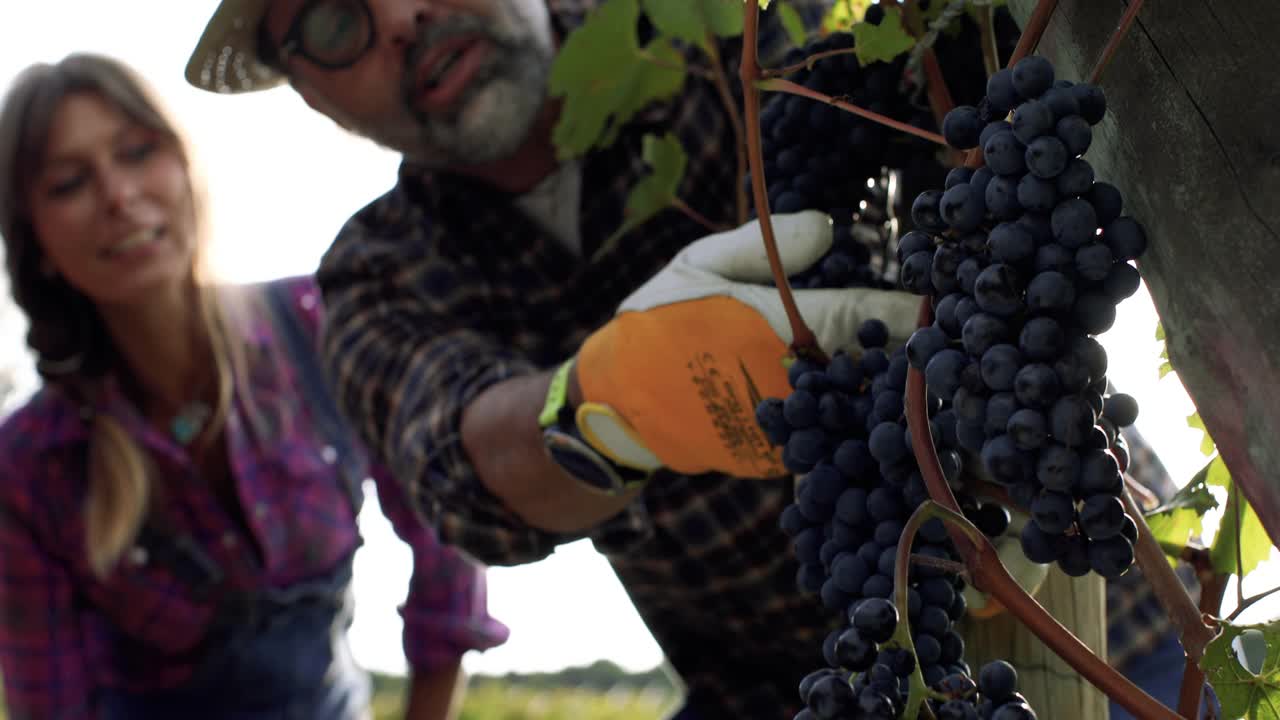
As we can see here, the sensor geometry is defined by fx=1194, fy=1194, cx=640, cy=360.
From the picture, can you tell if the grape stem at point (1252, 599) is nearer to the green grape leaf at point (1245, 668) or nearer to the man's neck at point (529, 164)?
the green grape leaf at point (1245, 668)

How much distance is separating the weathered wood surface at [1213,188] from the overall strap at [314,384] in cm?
249

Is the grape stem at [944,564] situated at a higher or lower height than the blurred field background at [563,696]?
higher

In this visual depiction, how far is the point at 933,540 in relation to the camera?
57 centimetres

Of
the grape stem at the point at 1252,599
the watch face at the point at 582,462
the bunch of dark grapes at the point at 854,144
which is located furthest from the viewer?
the watch face at the point at 582,462

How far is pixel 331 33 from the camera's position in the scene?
1706mm

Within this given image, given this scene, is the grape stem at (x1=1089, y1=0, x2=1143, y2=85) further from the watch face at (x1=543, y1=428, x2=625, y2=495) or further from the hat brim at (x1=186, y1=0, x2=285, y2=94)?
the hat brim at (x1=186, y1=0, x2=285, y2=94)

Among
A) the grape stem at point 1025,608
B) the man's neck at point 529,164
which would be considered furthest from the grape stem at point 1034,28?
the man's neck at point 529,164

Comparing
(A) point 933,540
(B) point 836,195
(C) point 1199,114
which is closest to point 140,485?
(B) point 836,195

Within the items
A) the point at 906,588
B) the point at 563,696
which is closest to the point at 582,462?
the point at 906,588

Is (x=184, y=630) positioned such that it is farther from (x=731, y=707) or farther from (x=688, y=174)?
(x=688, y=174)

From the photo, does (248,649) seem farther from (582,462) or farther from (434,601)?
(582,462)

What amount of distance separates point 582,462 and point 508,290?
0.62 metres

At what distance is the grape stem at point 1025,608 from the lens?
1.52 feet

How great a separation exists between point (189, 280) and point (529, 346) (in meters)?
1.33
